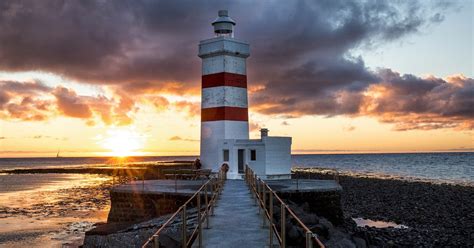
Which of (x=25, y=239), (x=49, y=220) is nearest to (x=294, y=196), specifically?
(x=25, y=239)

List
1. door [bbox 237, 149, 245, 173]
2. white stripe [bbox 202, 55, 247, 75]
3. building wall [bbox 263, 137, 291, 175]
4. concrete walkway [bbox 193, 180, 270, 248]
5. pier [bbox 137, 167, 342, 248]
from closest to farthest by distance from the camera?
1. pier [bbox 137, 167, 342, 248]
2. concrete walkway [bbox 193, 180, 270, 248]
3. building wall [bbox 263, 137, 291, 175]
4. white stripe [bbox 202, 55, 247, 75]
5. door [bbox 237, 149, 245, 173]

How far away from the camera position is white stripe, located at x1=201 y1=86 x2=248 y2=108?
77.6ft

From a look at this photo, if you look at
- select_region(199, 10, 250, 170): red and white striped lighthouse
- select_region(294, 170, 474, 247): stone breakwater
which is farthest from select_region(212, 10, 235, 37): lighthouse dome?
select_region(294, 170, 474, 247): stone breakwater

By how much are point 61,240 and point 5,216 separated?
10.3 metres

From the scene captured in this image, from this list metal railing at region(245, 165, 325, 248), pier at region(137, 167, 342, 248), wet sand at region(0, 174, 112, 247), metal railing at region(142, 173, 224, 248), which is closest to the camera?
metal railing at region(245, 165, 325, 248)

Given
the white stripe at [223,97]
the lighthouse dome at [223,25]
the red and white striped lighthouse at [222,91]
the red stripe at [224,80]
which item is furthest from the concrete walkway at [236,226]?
the lighthouse dome at [223,25]

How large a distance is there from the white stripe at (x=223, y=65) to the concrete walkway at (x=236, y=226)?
9888 mm

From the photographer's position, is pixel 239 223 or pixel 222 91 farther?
pixel 222 91

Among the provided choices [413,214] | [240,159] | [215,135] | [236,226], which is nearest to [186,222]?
[236,226]

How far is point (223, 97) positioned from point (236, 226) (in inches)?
534

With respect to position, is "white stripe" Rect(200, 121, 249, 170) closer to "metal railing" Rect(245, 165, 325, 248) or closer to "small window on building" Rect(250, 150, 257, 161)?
"small window on building" Rect(250, 150, 257, 161)

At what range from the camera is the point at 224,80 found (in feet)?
77.6

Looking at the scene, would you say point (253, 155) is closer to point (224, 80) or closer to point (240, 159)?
point (240, 159)

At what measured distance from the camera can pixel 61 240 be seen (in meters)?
20.2
